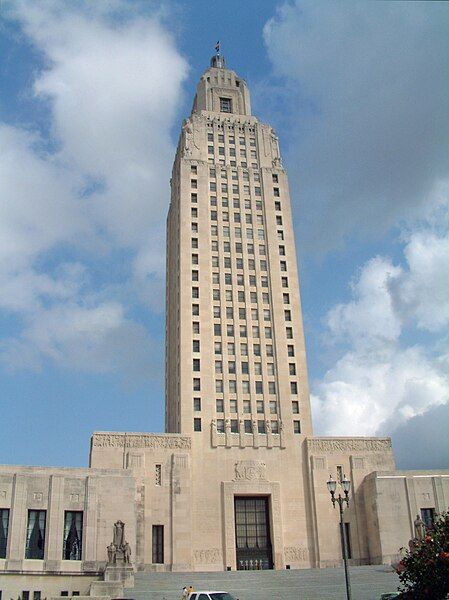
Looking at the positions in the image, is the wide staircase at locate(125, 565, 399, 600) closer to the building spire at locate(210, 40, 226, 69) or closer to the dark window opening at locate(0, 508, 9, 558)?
the dark window opening at locate(0, 508, 9, 558)

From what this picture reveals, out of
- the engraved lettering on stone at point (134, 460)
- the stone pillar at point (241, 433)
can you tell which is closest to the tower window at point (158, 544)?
the engraved lettering on stone at point (134, 460)

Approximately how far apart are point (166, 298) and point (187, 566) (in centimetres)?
3128

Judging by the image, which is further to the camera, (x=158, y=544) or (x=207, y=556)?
(x=207, y=556)

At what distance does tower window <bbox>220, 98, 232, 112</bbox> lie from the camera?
77250 millimetres

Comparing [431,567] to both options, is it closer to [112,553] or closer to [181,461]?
[112,553]

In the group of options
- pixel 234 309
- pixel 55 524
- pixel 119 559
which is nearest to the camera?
pixel 119 559

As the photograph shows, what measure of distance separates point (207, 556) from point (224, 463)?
7624 millimetres

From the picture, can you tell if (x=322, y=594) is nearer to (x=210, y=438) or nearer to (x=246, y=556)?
(x=246, y=556)

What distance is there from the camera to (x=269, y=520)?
5594 centimetres

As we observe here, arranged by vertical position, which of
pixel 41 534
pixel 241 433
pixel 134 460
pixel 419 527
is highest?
pixel 241 433

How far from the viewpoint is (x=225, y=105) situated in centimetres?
7762

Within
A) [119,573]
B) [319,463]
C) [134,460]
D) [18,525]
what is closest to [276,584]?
[119,573]

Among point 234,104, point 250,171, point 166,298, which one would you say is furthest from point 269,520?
point 234,104

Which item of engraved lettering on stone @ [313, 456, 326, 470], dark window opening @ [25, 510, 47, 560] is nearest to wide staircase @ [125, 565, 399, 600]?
dark window opening @ [25, 510, 47, 560]
